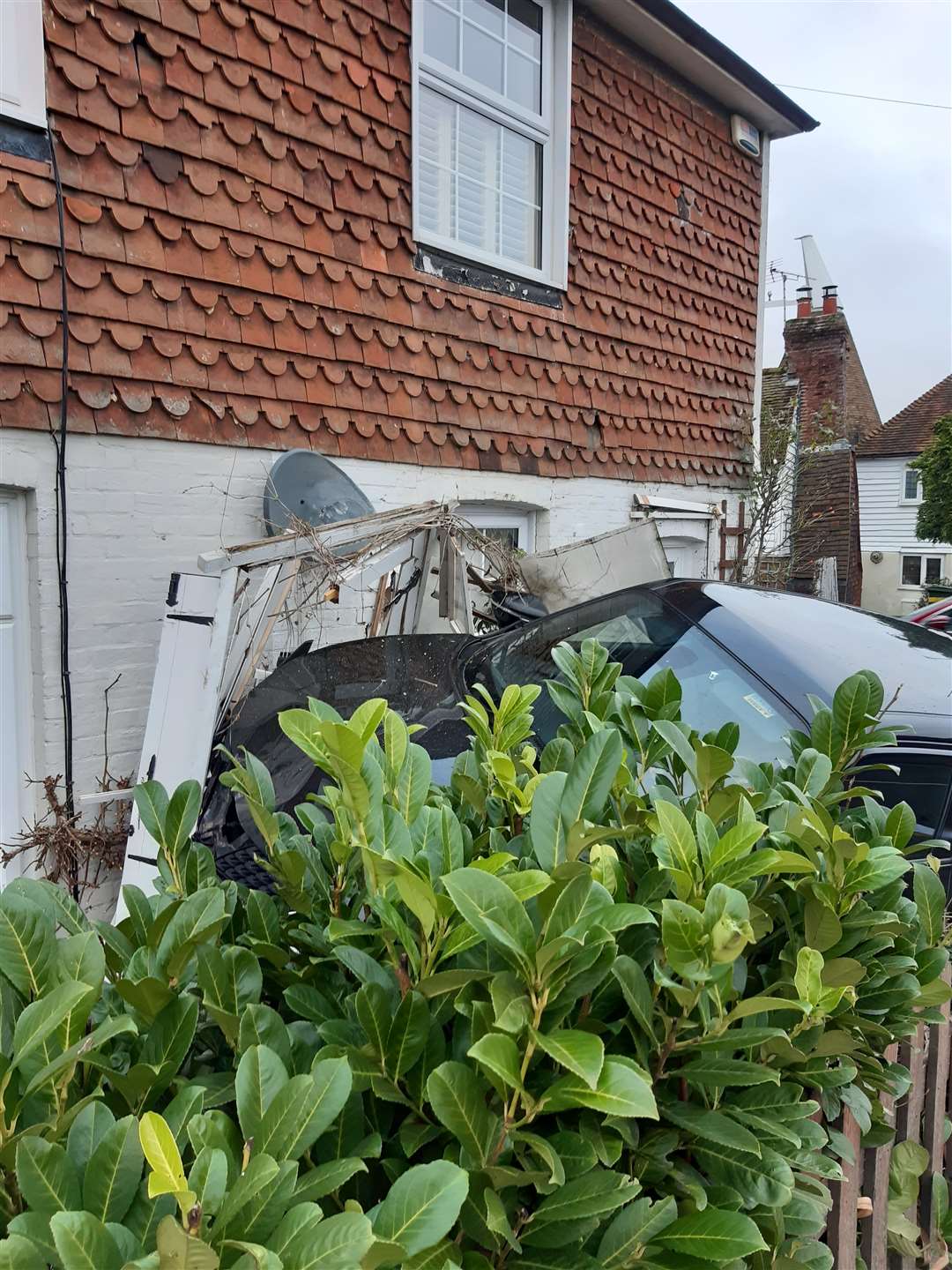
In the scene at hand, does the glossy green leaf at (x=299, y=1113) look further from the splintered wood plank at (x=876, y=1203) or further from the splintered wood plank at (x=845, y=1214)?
the splintered wood plank at (x=876, y=1203)

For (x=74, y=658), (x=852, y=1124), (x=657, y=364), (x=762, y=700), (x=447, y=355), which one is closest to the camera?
(x=852, y=1124)

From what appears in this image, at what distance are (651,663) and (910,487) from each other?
95.7 feet

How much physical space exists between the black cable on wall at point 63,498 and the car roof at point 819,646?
2.40 meters

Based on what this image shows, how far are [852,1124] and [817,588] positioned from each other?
9.79 m

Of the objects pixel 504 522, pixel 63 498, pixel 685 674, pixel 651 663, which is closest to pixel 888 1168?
pixel 685 674

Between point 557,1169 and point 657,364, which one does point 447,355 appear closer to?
point 657,364

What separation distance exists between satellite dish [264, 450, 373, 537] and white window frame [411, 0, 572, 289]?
1.64 metres

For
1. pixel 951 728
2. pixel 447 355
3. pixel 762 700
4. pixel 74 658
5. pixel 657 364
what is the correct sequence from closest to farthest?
pixel 951 728 < pixel 762 700 < pixel 74 658 < pixel 447 355 < pixel 657 364

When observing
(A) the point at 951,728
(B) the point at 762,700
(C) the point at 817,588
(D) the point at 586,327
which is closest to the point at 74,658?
(B) the point at 762,700

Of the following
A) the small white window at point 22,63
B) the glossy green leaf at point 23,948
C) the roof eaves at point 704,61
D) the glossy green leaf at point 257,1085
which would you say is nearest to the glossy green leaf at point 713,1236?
the glossy green leaf at point 257,1085

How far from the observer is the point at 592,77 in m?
6.16

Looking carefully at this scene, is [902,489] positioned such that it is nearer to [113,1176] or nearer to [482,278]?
[482,278]

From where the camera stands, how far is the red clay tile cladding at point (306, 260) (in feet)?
12.2

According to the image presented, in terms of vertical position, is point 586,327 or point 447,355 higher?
point 586,327
